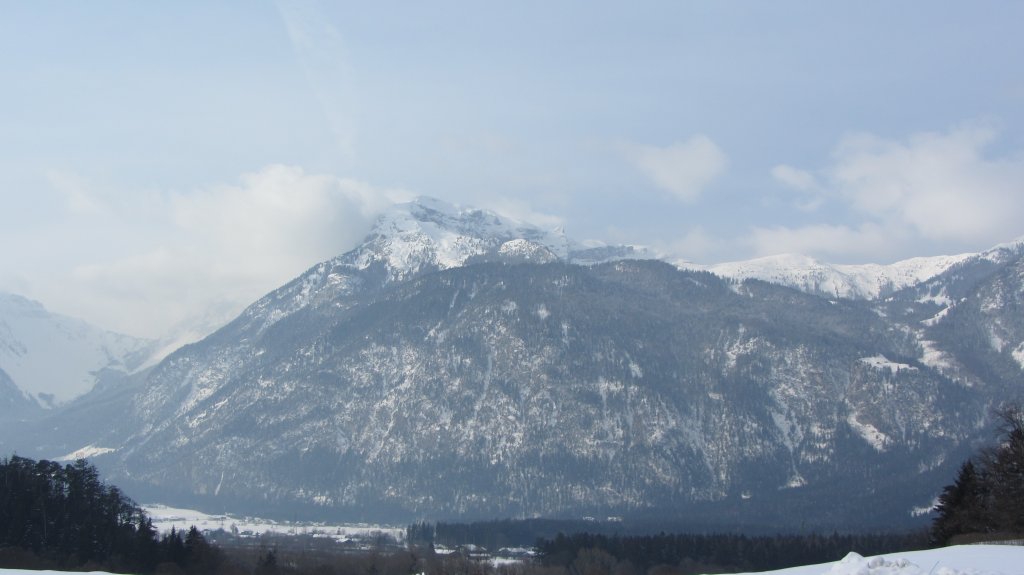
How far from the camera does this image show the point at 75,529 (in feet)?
522

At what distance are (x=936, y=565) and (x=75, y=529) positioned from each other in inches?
5243

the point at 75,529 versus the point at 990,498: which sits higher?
the point at 75,529

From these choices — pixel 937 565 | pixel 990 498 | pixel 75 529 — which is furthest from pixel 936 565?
pixel 75 529

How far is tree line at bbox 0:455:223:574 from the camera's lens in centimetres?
14725

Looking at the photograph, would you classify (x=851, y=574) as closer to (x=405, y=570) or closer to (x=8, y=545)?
(x=8, y=545)

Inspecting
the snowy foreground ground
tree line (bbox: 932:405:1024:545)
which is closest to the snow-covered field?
the snowy foreground ground

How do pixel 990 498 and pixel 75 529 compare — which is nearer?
pixel 990 498

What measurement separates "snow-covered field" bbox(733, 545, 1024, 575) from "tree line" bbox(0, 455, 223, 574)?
105m

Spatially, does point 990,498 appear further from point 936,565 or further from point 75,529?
point 75,529

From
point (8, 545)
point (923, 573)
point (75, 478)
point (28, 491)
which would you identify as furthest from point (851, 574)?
point (75, 478)

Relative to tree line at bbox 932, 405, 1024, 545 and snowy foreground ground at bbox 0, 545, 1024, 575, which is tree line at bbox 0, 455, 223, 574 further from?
snowy foreground ground at bbox 0, 545, 1024, 575

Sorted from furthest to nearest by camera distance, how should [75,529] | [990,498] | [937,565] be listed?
[75,529]
[990,498]
[937,565]

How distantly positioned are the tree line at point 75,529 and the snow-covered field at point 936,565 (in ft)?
345

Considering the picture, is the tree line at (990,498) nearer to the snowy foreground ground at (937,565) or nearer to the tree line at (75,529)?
the snowy foreground ground at (937,565)
